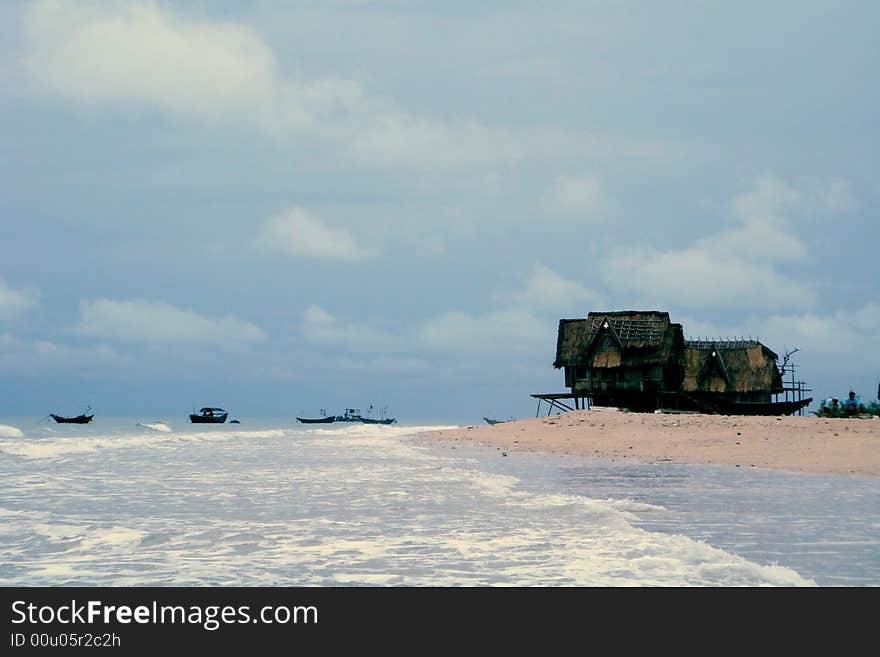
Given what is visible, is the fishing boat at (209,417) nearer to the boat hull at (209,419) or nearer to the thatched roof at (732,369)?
the boat hull at (209,419)

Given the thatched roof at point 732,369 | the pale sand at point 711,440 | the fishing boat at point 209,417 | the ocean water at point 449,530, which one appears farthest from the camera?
the fishing boat at point 209,417

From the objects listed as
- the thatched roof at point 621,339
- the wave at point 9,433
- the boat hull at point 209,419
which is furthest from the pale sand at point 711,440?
the boat hull at point 209,419

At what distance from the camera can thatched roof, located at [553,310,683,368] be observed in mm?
62281

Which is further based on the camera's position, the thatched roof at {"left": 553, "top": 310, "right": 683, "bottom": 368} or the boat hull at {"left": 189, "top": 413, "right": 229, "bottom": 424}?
the boat hull at {"left": 189, "top": 413, "right": 229, "bottom": 424}

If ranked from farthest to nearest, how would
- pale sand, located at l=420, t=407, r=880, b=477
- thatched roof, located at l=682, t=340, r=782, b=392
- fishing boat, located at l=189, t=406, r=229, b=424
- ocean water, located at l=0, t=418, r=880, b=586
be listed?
fishing boat, located at l=189, t=406, r=229, b=424 → thatched roof, located at l=682, t=340, r=782, b=392 → pale sand, located at l=420, t=407, r=880, b=477 → ocean water, located at l=0, t=418, r=880, b=586

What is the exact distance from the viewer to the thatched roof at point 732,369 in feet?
208

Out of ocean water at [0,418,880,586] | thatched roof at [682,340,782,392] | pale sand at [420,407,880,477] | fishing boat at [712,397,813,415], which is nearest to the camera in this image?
ocean water at [0,418,880,586]

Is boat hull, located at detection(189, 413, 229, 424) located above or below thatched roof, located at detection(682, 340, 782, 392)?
below

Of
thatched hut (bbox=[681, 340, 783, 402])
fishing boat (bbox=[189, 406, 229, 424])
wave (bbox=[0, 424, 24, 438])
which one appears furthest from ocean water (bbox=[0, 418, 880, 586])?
fishing boat (bbox=[189, 406, 229, 424])

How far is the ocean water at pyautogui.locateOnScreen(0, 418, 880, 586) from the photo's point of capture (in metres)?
9.36

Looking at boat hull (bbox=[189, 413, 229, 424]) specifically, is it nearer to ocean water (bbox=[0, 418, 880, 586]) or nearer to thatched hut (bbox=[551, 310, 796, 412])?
thatched hut (bbox=[551, 310, 796, 412])

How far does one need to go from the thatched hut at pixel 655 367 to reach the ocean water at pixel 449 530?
131 ft

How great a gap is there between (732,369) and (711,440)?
32.3m

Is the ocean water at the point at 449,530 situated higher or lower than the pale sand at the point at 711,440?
lower
